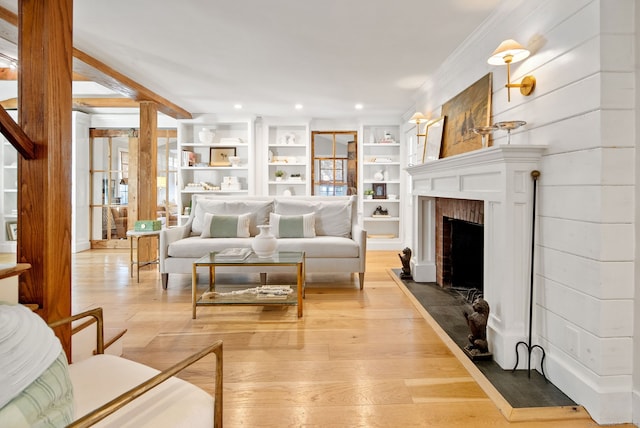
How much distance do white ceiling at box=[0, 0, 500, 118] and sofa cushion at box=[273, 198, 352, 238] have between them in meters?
1.45

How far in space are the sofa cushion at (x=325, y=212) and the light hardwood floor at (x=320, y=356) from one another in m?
0.76

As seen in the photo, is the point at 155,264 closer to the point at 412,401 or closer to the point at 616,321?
the point at 412,401

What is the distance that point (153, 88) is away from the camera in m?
4.48

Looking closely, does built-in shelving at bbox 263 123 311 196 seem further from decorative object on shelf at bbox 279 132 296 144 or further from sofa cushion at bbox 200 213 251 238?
sofa cushion at bbox 200 213 251 238

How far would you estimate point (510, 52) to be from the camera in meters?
2.09

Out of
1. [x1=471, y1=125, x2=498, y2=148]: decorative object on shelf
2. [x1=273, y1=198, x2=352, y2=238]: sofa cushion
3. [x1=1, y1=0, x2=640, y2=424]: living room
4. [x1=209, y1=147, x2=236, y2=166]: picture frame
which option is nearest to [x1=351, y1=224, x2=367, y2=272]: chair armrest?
[x1=273, y1=198, x2=352, y2=238]: sofa cushion

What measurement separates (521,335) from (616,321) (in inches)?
19.3

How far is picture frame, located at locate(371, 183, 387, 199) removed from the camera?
Result: 6203 millimetres

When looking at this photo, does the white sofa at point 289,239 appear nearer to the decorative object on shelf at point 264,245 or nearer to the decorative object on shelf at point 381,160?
the decorative object on shelf at point 264,245


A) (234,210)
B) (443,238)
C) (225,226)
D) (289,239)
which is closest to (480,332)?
(443,238)

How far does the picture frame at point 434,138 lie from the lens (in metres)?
3.61

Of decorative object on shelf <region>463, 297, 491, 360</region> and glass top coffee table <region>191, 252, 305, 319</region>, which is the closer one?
decorative object on shelf <region>463, 297, 491, 360</region>

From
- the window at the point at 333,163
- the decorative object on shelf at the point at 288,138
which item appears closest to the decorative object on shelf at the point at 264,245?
the window at the point at 333,163

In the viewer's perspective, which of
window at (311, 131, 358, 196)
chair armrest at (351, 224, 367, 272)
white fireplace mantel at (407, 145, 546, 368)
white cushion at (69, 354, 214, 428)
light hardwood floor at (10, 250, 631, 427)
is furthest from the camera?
window at (311, 131, 358, 196)
